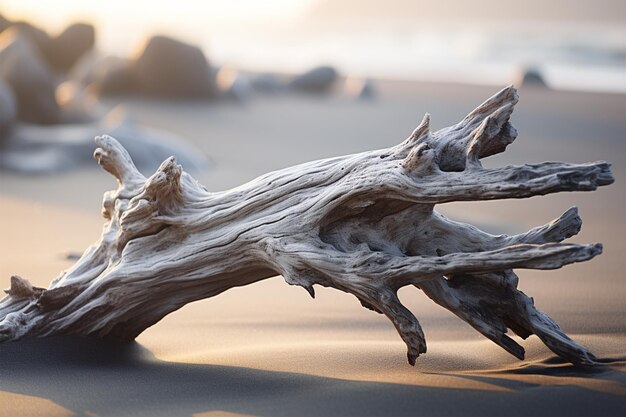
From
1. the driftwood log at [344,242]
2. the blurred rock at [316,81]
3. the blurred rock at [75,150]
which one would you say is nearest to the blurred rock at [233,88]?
the blurred rock at [316,81]

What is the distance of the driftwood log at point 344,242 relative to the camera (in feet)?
10.4

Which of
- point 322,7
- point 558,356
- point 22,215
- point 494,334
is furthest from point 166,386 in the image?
point 322,7

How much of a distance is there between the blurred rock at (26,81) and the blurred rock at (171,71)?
4246mm

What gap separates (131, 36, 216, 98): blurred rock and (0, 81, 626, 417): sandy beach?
6914mm

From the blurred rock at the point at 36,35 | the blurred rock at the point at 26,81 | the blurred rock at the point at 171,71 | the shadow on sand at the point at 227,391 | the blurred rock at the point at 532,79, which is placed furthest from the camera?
the blurred rock at the point at 532,79

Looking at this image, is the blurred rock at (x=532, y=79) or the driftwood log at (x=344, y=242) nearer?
the driftwood log at (x=344, y=242)

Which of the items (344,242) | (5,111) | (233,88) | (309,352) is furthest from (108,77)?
(344,242)

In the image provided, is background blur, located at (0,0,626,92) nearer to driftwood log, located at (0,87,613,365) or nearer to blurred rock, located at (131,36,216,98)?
blurred rock, located at (131,36,216,98)

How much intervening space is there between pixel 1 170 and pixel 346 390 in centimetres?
713

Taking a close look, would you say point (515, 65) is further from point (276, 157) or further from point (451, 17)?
point (451, 17)

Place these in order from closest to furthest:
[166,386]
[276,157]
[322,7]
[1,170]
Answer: [166,386] → [1,170] → [276,157] → [322,7]

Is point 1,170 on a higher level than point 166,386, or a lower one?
higher

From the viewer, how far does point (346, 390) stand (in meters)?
3.25

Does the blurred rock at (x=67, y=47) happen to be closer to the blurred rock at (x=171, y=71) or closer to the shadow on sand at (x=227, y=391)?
the blurred rock at (x=171, y=71)
